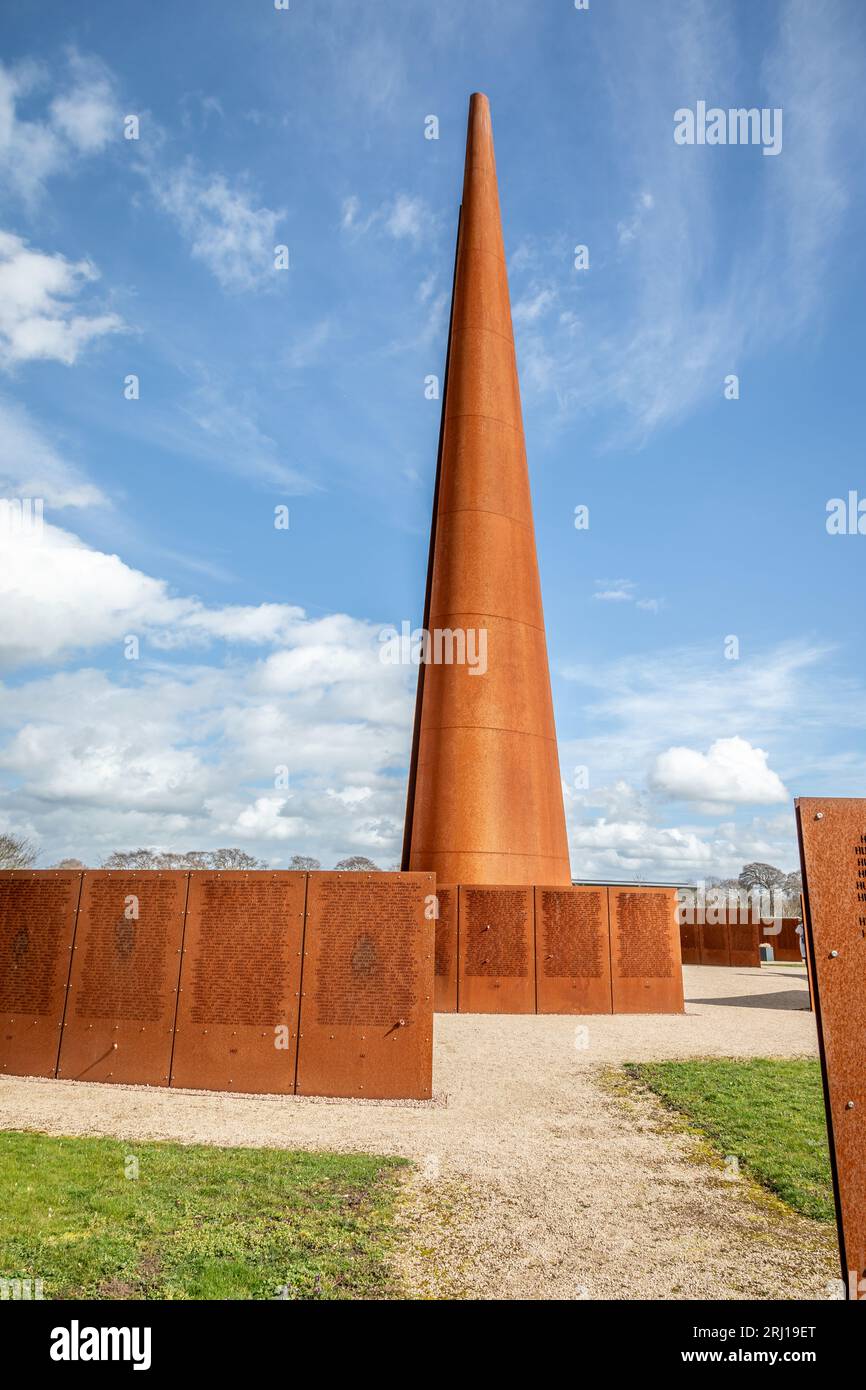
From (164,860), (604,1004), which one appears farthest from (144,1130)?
(164,860)

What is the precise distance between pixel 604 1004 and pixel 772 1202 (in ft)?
35.0

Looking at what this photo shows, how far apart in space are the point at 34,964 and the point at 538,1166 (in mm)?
7004

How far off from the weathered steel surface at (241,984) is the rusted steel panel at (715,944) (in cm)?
3073

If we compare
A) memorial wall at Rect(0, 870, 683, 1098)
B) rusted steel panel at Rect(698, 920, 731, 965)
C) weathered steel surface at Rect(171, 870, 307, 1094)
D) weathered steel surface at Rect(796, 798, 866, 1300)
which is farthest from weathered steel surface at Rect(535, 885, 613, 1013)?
rusted steel panel at Rect(698, 920, 731, 965)

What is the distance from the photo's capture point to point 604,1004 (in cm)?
1634

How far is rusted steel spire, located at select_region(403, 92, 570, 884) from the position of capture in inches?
760

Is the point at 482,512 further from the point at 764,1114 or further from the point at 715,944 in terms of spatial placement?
the point at 715,944

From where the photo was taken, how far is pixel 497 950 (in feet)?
54.8

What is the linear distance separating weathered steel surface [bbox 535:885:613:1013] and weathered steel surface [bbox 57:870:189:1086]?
28.1ft

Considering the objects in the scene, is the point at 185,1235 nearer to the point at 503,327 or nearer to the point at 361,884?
the point at 361,884

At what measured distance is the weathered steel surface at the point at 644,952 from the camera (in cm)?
1658

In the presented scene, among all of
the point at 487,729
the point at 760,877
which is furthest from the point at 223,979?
the point at 760,877

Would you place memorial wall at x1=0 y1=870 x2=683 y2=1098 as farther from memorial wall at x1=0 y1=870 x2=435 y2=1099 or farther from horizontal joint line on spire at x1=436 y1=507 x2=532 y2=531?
horizontal joint line on spire at x1=436 y1=507 x2=532 y2=531

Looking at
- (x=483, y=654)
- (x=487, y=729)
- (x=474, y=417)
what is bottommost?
(x=487, y=729)
